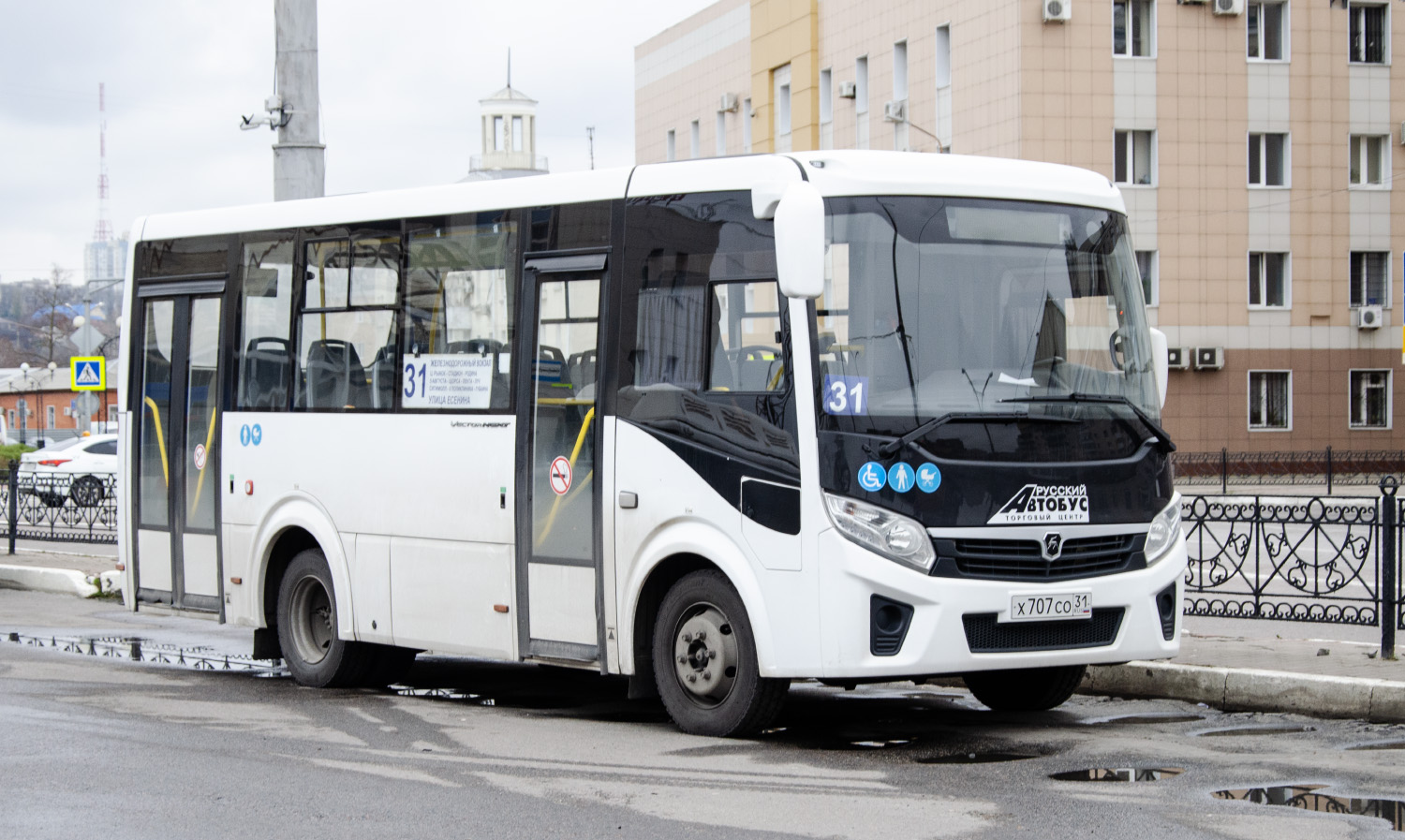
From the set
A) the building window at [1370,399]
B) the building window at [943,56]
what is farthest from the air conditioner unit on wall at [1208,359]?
the building window at [943,56]

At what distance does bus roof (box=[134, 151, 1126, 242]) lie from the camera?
859 centimetres

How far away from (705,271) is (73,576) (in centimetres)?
1195

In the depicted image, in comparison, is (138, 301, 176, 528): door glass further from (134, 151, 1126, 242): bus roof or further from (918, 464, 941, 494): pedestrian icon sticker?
(918, 464, 941, 494): pedestrian icon sticker

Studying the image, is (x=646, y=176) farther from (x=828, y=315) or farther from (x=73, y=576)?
(x=73, y=576)

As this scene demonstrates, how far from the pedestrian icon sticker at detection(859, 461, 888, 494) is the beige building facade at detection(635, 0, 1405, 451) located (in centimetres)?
3467

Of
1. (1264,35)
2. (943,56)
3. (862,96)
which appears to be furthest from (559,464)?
(862,96)

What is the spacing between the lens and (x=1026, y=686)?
32.0 ft

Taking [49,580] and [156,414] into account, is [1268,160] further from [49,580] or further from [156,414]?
[156,414]

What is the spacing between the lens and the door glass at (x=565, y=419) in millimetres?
9516

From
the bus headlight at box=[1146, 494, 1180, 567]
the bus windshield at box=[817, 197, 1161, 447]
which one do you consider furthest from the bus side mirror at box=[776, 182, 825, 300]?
the bus headlight at box=[1146, 494, 1180, 567]

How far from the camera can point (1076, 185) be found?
29.9 ft

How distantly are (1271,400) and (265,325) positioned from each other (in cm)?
3739

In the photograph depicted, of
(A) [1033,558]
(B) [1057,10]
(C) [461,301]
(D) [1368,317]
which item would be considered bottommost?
(A) [1033,558]

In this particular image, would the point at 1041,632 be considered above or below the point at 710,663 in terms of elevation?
above
